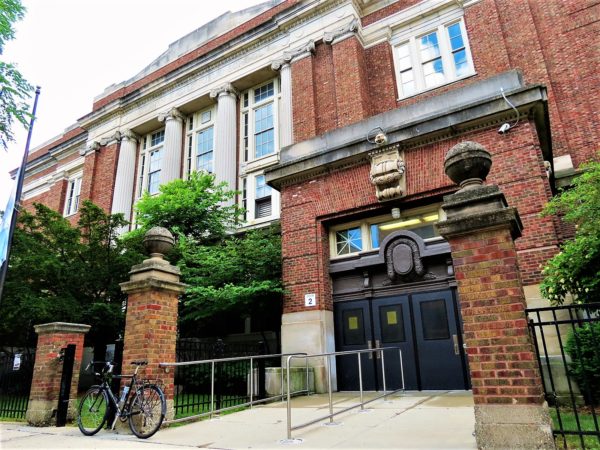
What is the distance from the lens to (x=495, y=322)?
4199 millimetres

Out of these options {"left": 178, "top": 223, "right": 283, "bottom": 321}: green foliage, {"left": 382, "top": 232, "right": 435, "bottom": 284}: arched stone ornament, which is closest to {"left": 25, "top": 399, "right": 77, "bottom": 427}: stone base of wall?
{"left": 178, "top": 223, "right": 283, "bottom": 321}: green foliage

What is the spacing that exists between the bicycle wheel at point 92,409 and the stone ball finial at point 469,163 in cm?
584

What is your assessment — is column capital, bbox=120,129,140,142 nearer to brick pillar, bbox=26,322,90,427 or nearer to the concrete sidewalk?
brick pillar, bbox=26,322,90,427

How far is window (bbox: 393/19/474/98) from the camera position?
53.8 ft

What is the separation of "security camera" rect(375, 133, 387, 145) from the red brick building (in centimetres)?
2

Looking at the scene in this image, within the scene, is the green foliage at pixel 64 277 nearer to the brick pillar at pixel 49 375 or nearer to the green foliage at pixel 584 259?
the brick pillar at pixel 49 375

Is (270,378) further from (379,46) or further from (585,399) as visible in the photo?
(379,46)

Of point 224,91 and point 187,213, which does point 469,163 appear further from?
point 224,91

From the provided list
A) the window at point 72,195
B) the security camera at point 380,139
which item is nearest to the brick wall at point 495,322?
the security camera at point 380,139

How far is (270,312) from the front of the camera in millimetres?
12336

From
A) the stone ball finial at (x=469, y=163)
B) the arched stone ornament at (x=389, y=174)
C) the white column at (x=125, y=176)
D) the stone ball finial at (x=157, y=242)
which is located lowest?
the stone ball finial at (x=157, y=242)

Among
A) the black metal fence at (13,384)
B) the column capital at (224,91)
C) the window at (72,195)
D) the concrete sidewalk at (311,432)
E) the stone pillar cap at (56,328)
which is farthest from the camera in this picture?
the window at (72,195)

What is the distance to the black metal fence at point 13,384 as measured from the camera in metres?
8.98

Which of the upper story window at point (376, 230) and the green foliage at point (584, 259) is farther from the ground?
the upper story window at point (376, 230)
